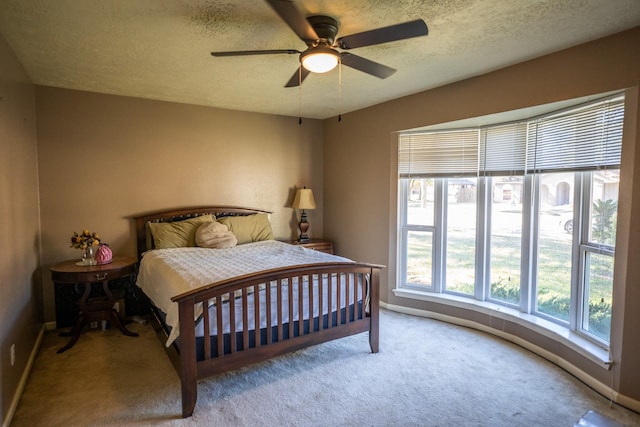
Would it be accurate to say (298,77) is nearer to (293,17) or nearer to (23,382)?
(293,17)

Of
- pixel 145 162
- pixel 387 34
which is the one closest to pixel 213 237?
pixel 145 162

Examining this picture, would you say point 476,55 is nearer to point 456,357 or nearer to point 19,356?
point 456,357

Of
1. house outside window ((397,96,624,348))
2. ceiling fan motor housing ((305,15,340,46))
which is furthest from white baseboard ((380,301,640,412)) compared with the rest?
ceiling fan motor housing ((305,15,340,46))

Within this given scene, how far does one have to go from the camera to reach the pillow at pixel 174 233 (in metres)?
3.64

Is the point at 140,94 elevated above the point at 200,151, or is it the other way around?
the point at 140,94

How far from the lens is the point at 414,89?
3.48 meters

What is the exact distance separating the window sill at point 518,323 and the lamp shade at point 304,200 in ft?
5.04

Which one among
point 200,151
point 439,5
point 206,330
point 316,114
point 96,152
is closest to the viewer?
point 439,5

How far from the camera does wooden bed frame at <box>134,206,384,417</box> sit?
214 centimetres

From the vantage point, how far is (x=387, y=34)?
1.82m

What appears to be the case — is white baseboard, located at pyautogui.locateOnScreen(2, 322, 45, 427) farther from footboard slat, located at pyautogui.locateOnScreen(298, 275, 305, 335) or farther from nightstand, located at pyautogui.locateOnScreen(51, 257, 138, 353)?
footboard slat, located at pyautogui.locateOnScreen(298, 275, 305, 335)

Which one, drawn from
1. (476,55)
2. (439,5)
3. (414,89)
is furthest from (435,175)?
(439,5)

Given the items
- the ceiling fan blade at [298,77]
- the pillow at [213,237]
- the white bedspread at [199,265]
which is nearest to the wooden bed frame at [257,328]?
the white bedspread at [199,265]

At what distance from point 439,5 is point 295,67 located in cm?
131
